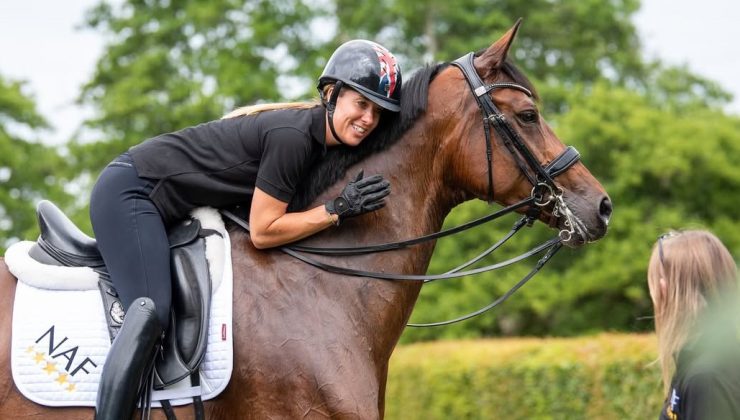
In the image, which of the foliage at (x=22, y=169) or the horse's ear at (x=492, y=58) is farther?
the foliage at (x=22, y=169)

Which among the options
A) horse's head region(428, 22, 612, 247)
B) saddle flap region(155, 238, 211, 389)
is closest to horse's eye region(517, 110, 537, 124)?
horse's head region(428, 22, 612, 247)

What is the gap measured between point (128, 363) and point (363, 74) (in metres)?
1.92

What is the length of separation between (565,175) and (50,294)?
2.83m

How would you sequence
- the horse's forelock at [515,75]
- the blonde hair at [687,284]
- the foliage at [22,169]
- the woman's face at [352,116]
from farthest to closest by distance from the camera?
1. the foliage at [22,169]
2. the horse's forelock at [515,75]
3. the woman's face at [352,116]
4. the blonde hair at [687,284]

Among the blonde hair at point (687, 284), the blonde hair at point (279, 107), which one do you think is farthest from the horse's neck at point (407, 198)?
the blonde hair at point (687, 284)

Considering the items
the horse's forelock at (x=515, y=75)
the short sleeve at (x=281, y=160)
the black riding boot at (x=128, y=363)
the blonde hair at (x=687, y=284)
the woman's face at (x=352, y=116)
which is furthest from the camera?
the horse's forelock at (x=515, y=75)

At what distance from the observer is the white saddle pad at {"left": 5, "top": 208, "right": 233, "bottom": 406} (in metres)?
4.23

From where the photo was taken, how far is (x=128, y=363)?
409 cm

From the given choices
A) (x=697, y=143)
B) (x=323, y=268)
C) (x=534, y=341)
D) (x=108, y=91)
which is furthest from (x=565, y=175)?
(x=108, y=91)

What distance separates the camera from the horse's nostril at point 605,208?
4.87 metres

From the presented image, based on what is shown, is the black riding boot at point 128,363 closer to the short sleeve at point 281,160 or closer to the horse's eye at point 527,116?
the short sleeve at point 281,160

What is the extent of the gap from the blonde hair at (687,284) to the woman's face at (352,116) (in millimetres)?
1820

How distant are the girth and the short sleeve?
432mm

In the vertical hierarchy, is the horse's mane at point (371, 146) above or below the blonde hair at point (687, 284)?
above
